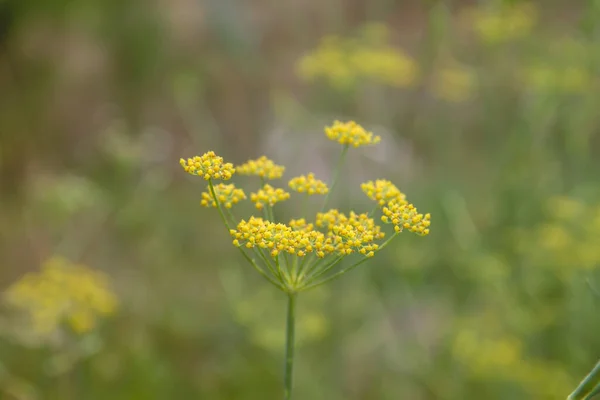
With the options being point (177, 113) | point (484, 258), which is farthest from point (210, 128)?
point (484, 258)

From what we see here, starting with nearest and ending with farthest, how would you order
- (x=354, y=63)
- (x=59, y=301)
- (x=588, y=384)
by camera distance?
(x=588, y=384) → (x=59, y=301) → (x=354, y=63)

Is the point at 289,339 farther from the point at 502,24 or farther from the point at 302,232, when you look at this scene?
the point at 502,24

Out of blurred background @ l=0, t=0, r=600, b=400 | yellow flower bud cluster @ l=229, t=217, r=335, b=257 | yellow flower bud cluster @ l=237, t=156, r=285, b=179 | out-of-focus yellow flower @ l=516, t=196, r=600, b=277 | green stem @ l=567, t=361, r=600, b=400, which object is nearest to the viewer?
green stem @ l=567, t=361, r=600, b=400

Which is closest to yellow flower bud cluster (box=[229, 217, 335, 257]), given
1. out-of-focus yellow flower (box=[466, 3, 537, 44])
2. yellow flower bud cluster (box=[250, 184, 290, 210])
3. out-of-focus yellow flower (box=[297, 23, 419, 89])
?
yellow flower bud cluster (box=[250, 184, 290, 210])

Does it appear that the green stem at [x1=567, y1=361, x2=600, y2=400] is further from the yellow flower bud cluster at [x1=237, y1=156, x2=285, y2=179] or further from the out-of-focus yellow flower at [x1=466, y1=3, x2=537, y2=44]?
the out-of-focus yellow flower at [x1=466, y1=3, x2=537, y2=44]

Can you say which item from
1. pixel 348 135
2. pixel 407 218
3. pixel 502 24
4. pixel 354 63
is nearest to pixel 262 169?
pixel 348 135

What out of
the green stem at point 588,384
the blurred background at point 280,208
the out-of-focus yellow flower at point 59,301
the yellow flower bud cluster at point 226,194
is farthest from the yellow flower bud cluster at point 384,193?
the out-of-focus yellow flower at point 59,301

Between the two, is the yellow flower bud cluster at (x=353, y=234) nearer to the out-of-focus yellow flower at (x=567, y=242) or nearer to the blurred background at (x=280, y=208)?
the blurred background at (x=280, y=208)

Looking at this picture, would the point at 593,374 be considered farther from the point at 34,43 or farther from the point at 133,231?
the point at 34,43
